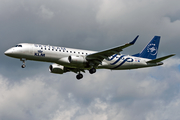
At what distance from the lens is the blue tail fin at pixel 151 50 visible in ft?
187

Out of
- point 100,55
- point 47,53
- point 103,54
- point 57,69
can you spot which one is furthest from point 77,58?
point 57,69

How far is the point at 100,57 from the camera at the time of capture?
160 ft

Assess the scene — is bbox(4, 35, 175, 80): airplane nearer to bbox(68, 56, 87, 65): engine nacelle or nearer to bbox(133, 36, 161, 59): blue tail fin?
bbox(68, 56, 87, 65): engine nacelle

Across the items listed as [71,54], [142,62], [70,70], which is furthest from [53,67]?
[142,62]

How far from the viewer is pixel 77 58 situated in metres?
47.5

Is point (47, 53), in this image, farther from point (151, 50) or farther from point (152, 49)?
point (152, 49)

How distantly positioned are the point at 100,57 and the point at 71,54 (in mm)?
4652

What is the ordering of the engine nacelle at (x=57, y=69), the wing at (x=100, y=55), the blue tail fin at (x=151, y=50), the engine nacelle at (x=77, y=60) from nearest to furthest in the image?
the wing at (x=100, y=55) < the engine nacelle at (x=77, y=60) < the engine nacelle at (x=57, y=69) < the blue tail fin at (x=151, y=50)

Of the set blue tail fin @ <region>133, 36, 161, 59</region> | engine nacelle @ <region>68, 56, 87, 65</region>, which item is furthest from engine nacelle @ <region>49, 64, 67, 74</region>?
blue tail fin @ <region>133, 36, 161, 59</region>

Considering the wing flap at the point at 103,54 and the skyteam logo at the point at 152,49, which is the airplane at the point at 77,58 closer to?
the wing flap at the point at 103,54

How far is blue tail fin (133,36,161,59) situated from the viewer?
187 ft

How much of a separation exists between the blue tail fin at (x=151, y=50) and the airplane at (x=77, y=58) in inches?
80.8

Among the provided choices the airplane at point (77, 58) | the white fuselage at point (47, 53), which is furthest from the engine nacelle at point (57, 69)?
the white fuselage at point (47, 53)

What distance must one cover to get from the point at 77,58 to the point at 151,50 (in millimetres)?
17444
